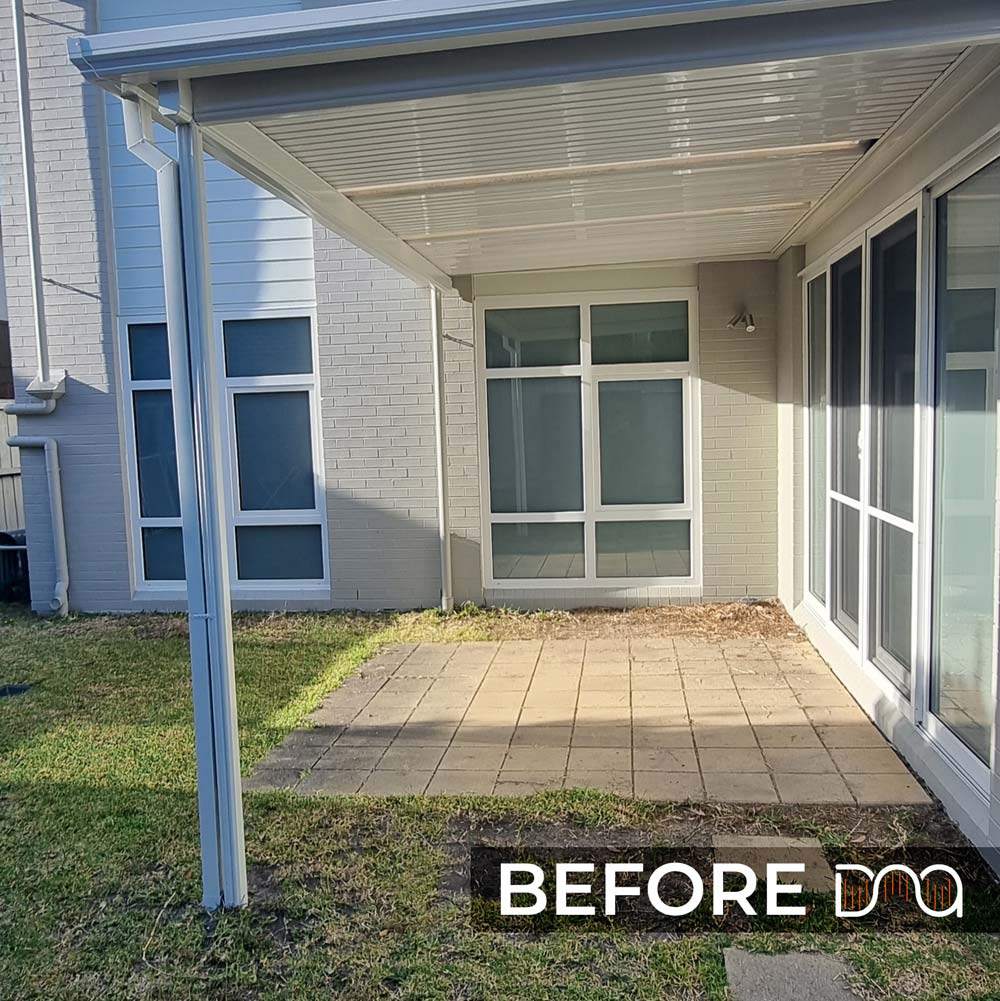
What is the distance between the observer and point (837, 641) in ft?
17.4

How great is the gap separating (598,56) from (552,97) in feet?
1.83

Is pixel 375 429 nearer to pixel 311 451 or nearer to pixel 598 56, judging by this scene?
pixel 311 451

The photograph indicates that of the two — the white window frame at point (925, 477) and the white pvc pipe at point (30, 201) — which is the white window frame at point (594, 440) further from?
the white pvc pipe at point (30, 201)

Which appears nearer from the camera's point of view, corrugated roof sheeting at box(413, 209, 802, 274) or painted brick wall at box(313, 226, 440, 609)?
corrugated roof sheeting at box(413, 209, 802, 274)

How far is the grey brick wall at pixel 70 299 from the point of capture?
7230mm

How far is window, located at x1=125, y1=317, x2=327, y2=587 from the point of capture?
745 centimetres

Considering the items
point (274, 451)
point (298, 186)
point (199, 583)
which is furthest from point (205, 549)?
point (274, 451)

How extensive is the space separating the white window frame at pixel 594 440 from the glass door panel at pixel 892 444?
2.59 metres

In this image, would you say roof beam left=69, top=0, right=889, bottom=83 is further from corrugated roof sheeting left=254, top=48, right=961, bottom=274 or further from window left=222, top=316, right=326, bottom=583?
window left=222, top=316, right=326, bottom=583

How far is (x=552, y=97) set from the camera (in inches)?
120

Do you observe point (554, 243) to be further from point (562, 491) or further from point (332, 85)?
point (332, 85)

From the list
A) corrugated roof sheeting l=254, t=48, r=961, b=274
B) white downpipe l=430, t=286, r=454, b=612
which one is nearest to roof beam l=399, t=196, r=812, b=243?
corrugated roof sheeting l=254, t=48, r=961, b=274

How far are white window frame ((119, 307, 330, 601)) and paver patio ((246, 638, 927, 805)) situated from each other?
1.85 meters

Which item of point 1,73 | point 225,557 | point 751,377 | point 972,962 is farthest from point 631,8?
point 1,73
